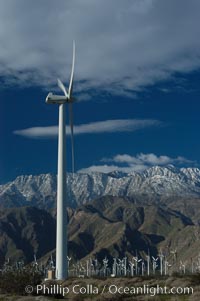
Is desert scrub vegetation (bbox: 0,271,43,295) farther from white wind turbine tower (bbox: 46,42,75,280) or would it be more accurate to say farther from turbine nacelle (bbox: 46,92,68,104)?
turbine nacelle (bbox: 46,92,68,104)

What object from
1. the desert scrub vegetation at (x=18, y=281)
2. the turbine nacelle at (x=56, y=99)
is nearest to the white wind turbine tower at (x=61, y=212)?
the turbine nacelle at (x=56, y=99)

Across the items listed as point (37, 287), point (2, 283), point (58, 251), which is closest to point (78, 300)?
point (37, 287)

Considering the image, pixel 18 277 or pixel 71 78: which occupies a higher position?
pixel 71 78

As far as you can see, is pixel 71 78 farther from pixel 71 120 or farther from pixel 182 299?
pixel 182 299

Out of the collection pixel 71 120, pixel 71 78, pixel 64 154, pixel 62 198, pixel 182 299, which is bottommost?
pixel 182 299

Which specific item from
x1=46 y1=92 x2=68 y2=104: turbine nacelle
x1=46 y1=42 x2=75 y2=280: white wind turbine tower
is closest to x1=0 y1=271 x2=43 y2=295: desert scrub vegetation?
x1=46 y1=42 x2=75 y2=280: white wind turbine tower

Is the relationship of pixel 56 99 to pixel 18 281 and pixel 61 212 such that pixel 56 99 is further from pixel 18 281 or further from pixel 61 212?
pixel 18 281

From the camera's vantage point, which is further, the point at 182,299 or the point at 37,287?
the point at 37,287

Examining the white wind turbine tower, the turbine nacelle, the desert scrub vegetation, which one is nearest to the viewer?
the desert scrub vegetation

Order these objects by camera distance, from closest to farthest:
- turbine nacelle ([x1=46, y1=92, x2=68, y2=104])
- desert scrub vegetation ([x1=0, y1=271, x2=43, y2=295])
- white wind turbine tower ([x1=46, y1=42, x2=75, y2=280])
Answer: desert scrub vegetation ([x1=0, y1=271, x2=43, y2=295]), white wind turbine tower ([x1=46, y1=42, x2=75, y2=280]), turbine nacelle ([x1=46, y1=92, x2=68, y2=104])

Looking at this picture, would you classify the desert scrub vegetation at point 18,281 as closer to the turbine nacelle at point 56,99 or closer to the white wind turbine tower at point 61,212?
the white wind turbine tower at point 61,212

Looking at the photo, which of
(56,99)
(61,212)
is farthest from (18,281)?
(56,99)
